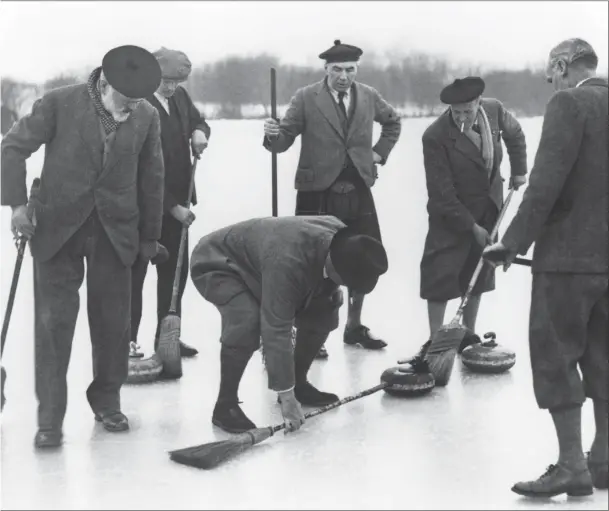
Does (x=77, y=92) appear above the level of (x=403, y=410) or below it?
above

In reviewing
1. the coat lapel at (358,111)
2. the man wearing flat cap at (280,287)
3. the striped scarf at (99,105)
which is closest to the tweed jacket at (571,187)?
the man wearing flat cap at (280,287)

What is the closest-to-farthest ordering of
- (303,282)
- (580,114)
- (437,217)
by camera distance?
(580,114) < (303,282) < (437,217)

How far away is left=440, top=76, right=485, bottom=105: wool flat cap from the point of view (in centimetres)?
462

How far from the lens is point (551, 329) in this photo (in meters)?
3.13

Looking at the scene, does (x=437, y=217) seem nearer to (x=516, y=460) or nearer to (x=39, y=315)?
(x=516, y=460)

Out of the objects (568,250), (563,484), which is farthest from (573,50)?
(563,484)

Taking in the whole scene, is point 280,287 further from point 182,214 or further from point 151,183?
point 182,214

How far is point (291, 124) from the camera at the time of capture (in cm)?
513

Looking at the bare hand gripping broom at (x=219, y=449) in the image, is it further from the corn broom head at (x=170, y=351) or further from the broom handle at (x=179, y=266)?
the broom handle at (x=179, y=266)

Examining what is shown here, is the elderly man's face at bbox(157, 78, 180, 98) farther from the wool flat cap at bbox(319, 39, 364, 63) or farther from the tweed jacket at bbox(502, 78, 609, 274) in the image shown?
the tweed jacket at bbox(502, 78, 609, 274)

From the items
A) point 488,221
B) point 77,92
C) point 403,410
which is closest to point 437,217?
point 488,221

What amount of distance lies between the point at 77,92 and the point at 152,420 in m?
1.44

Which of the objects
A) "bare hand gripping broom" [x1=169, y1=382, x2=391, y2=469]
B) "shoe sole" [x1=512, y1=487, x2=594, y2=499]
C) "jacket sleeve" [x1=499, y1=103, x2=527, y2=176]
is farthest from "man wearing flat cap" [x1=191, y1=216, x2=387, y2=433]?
"jacket sleeve" [x1=499, y1=103, x2=527, y2=176]

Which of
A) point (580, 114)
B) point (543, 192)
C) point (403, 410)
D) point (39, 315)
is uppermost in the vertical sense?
point (580, 114)
